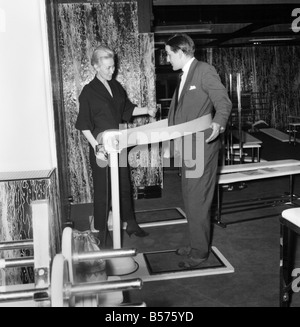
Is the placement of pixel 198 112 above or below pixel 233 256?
above

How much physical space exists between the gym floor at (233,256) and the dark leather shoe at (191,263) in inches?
6.2

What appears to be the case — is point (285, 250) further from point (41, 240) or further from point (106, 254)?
point (41, 240)

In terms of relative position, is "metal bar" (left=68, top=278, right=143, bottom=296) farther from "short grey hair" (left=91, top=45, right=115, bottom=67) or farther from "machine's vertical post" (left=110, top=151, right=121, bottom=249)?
"short grey hair" (left=91, top=45, right=115, bottom=67)

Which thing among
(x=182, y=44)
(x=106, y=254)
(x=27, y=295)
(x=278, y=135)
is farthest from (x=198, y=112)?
(x=278, y=135)

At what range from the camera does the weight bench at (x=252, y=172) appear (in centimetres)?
408

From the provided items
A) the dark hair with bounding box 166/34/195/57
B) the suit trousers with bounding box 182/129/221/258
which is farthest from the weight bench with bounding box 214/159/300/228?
the dark hair with bounding box 166/34/195/57

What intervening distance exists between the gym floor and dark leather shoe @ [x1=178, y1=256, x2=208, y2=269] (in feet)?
0.52

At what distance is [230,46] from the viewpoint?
1329 cm

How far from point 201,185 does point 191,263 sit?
0.62 metres

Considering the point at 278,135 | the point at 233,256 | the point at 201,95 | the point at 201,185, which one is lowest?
the point at 233,256

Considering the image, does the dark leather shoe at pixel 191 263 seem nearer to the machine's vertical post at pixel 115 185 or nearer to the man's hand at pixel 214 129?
the machine's vertical post at pixel 115 185

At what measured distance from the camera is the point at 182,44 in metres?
2.86

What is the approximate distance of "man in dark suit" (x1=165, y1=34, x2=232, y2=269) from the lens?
2.76 metres

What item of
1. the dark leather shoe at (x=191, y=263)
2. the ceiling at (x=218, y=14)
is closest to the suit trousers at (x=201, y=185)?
the dark leather shoe at (x=191, y=263)
